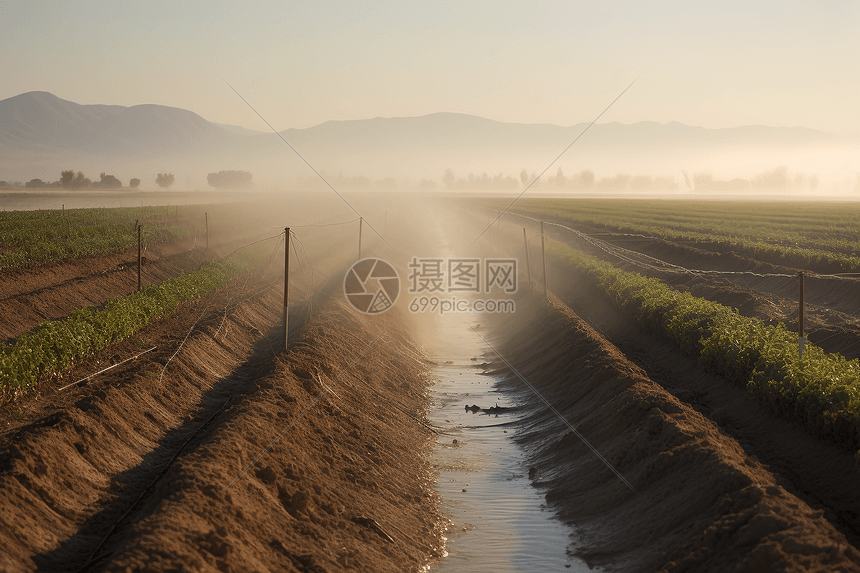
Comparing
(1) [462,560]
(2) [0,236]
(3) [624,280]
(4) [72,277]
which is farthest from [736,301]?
(2) [0,236]

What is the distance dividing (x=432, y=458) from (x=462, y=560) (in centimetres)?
362

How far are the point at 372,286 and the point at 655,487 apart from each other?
1781cm

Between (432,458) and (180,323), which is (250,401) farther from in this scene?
(180,323)

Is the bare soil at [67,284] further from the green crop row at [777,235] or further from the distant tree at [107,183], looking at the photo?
the distant tree at [107,183]

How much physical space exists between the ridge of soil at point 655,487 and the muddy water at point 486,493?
33 centimetres

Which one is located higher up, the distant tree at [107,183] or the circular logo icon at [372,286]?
the distant tree at [107,183]

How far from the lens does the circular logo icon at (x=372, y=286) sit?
23578mm

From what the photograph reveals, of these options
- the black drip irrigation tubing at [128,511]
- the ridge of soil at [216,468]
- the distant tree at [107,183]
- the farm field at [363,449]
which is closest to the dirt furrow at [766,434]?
the farm field at [363,449]

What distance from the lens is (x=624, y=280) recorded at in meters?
22.2

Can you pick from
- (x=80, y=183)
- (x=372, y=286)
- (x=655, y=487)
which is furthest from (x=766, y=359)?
(x=80, y=183)

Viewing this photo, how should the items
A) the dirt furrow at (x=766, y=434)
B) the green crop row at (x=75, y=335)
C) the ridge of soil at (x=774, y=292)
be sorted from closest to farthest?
the dirt furrow at (x=766, y=434) → the green crop row at (x=75, y=335) → the ridge of soil at (x=774, y=292)

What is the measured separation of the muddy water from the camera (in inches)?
367

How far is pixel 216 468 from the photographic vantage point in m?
8.15

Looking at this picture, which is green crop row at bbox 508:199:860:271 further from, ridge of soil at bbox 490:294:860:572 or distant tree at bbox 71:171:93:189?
distant tree at bbox 71:171:93:189
